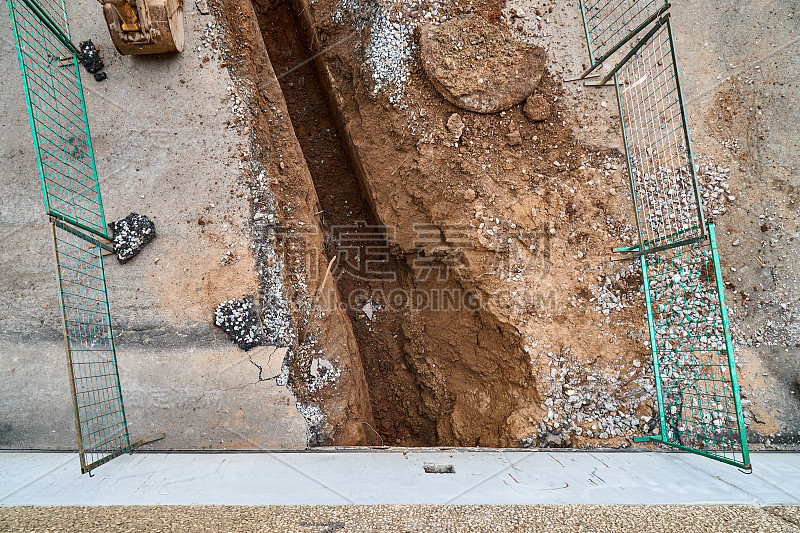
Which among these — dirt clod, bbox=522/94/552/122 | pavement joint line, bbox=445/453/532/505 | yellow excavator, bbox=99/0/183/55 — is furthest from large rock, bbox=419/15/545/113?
pavement joint line, bbox=445/453/532/505

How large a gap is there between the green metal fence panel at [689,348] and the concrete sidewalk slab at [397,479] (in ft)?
0.94

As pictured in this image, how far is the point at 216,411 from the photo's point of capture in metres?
4.22

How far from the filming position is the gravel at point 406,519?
311 centimetres

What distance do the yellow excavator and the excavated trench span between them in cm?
104

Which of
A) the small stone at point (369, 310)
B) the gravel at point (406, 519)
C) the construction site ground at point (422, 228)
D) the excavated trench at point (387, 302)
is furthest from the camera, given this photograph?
the small stone at point (369, 310)

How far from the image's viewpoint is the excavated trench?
4582 mm

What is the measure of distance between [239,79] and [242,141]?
0.58 meters

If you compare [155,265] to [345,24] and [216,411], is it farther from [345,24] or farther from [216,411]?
[345,24]

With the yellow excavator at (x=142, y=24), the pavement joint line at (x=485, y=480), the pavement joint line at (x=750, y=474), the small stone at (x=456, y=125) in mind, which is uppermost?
the yellow excavator at (x=142, y=24)

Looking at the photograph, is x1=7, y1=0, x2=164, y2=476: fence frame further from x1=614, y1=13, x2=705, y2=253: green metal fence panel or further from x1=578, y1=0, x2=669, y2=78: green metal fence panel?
x1=614, y1=13, x2=705, y2=253: green metal fence panel

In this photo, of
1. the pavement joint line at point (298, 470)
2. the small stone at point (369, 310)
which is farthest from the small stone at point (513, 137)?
the pavement joint line at point (298, 470)

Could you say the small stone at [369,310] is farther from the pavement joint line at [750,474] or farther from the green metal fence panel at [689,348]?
the pavement joint line at [750,474]

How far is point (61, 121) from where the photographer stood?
14.2 ft

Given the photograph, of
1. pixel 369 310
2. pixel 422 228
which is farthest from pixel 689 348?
pixel 369 310
